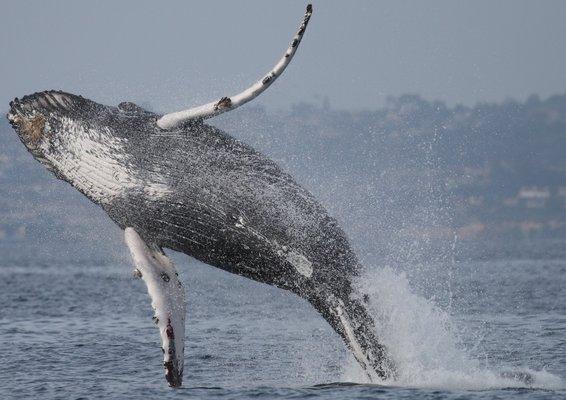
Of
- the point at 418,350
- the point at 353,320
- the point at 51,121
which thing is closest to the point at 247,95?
the point at 51,121

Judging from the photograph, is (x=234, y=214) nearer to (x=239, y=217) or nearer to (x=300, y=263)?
(x=239, y=217)

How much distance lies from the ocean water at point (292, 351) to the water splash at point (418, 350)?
20mm

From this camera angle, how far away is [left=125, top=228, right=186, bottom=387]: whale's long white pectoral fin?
50.6 feet

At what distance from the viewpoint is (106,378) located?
19.3 m

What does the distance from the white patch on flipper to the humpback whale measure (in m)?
0.01

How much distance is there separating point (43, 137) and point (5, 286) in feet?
151

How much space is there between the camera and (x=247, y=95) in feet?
49.2

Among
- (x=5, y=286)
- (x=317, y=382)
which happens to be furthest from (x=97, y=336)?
(x=5, y=286)

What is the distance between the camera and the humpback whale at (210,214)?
15.3 meters

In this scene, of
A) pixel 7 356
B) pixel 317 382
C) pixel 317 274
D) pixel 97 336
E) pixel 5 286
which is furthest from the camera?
pixel 5 286

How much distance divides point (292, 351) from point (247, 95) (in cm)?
927

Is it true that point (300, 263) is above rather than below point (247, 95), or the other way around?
below

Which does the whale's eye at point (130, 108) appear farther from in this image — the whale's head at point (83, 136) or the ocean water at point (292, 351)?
the ocean water at point (292, 351)

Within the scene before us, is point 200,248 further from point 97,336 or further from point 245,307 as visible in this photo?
point 245,307
